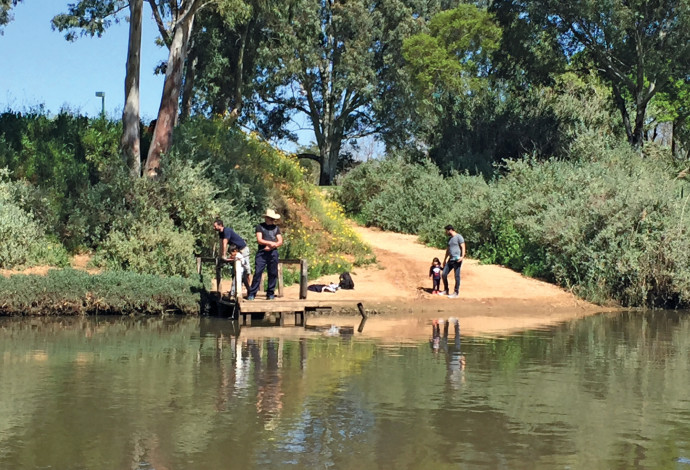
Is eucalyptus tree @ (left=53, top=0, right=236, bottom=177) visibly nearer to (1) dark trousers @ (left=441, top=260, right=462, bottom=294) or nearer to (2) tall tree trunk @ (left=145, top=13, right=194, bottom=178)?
(2) tall tree trunk @ (left=145, top=13, right=194, bottom=178)

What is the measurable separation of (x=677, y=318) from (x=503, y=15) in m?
21.7

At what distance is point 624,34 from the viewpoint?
122ft

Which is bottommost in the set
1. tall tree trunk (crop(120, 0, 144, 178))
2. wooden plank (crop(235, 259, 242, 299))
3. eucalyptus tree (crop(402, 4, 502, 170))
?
wooden plank (crop(235, 259, 242, 299))

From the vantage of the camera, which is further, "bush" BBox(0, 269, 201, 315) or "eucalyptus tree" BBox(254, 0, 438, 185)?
"eucalyptus tree" BBox(254, 0, 438, 185)

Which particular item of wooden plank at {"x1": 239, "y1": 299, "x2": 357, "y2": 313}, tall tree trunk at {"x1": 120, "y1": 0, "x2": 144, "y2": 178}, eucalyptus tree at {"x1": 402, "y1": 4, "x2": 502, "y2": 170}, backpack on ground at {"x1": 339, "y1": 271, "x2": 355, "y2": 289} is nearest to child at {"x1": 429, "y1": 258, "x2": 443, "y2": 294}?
backpack on ground at {"x1": 339, "y1": 271, "x2": 355, "y2": 289}

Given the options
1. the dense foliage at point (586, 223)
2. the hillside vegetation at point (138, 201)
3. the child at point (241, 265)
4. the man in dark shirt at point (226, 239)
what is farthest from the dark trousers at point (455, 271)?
the man in dark shirt at point (226, 239)

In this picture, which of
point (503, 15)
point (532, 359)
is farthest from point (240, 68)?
point (532, 359)

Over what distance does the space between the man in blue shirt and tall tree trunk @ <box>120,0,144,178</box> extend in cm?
902

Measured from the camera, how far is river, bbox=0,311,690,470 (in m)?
8.85

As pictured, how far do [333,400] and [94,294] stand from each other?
10315 millimetres

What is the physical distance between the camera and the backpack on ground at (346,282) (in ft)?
79.4

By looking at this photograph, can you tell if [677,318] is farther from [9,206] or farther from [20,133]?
[20,133]

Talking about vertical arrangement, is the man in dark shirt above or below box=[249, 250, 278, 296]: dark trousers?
above

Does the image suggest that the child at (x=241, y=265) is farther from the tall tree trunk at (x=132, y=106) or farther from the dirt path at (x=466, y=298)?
the tall tree trunk at (x=132, y=106)
